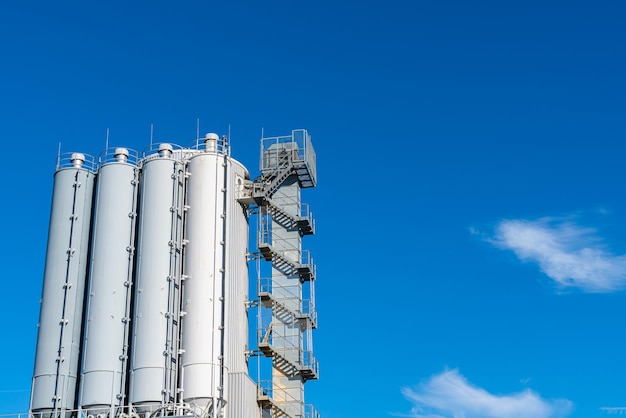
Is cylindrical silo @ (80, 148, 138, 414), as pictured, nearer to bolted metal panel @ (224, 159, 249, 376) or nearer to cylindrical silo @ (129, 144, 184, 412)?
cylindrical silo @ (129, 144, 184, 412)

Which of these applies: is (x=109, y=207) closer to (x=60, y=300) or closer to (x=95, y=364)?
(x=60, y=300)

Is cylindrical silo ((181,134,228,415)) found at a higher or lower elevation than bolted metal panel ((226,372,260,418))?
higher

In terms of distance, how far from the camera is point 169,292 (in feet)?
166

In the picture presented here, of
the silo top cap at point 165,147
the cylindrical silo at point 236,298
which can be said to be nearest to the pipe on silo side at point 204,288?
the cylindrical silo at point 236,298

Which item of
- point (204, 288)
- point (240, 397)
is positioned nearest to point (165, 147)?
point (204, 288)

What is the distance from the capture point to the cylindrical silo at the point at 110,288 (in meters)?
48.5

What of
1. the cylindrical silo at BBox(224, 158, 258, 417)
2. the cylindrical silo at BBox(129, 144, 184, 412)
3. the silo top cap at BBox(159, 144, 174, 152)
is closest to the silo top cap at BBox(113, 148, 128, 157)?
the cylindrical silo at BBox(129, 144, 184, 412)

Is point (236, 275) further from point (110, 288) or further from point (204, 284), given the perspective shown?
point (110, 288)

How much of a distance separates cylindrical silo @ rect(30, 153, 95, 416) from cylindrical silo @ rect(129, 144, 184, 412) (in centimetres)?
336

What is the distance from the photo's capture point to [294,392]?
53156 millimetres

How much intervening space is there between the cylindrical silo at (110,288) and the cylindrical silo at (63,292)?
0.77 meters

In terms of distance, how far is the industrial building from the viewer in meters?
48.7

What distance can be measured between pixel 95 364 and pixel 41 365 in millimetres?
3342

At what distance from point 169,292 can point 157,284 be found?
2.64 feet
